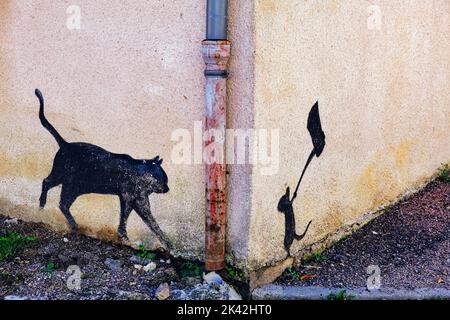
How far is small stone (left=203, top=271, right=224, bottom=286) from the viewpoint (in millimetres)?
4133

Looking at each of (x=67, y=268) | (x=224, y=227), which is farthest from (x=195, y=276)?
(x=67, y=268)

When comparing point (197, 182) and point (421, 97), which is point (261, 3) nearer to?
point (197, 182)

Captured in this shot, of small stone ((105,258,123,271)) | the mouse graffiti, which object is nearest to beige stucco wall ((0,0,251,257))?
small stone ((105,258,123,271))

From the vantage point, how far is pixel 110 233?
4.68m

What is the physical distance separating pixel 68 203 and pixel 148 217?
0.81m

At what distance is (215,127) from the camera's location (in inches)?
158

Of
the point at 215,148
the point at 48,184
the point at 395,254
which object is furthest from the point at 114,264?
the point at 395,254

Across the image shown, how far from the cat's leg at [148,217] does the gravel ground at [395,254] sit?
96 cm

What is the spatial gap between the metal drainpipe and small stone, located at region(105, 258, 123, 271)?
71 centimetres

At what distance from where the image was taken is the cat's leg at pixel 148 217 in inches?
176

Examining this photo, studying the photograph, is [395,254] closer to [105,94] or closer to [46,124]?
[105,94]

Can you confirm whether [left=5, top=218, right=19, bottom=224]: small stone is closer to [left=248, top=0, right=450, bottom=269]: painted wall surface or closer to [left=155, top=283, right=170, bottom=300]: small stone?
[left=155, top=283, right=170, bottom=300]: small stone

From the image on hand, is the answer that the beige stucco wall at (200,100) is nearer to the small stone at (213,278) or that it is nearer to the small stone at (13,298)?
the small stone at (213,278)

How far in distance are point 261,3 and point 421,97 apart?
284cm
